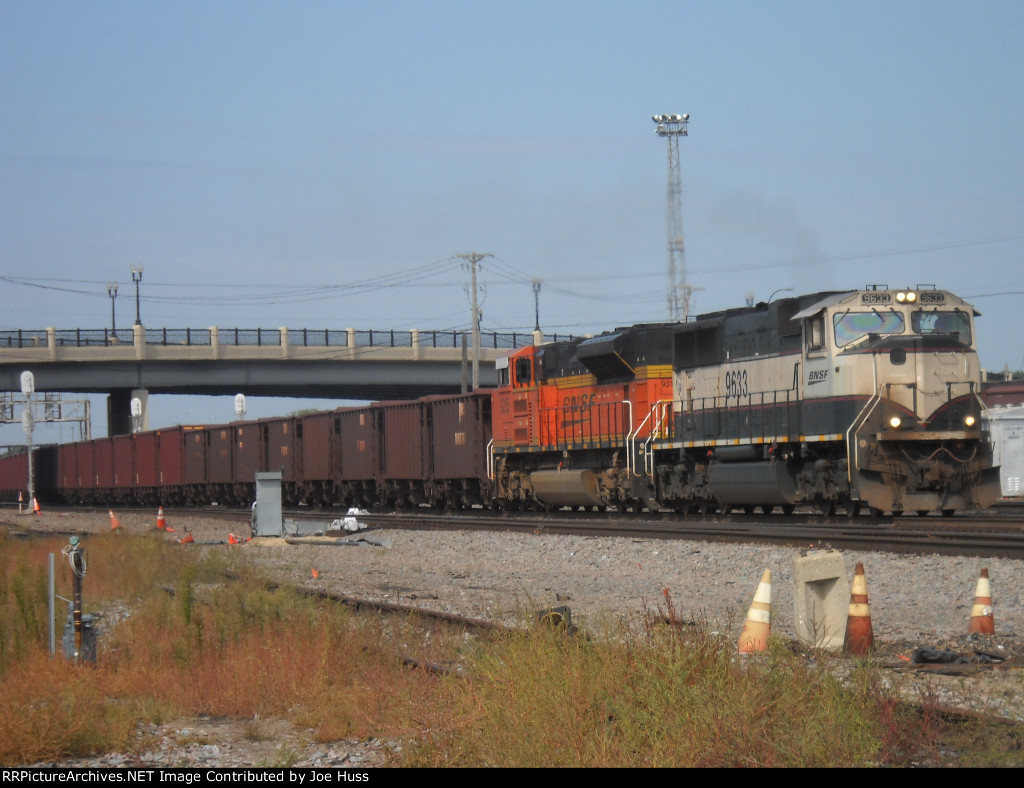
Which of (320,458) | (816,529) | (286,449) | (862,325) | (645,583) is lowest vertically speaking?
(645,583)

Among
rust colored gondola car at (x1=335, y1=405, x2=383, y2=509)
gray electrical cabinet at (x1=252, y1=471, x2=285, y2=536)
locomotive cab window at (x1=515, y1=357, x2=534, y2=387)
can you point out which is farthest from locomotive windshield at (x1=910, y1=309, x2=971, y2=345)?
rust colored gondola car at (x1=335, y1=405, x2=383, y2=509)

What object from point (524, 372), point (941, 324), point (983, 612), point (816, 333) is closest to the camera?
point (983, 612)

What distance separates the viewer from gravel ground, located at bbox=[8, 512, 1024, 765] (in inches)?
319

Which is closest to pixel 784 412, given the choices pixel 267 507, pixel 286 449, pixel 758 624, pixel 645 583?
pixel 645 583

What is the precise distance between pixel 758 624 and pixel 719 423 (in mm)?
12612

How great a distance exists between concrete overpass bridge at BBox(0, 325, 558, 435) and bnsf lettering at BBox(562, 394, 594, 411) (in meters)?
25.7

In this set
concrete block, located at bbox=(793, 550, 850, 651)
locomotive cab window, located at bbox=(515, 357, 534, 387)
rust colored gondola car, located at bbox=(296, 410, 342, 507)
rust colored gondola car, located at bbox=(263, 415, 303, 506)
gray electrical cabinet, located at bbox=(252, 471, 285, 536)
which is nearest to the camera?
concrete block, located at bbox=(793, 550, 850, 651)

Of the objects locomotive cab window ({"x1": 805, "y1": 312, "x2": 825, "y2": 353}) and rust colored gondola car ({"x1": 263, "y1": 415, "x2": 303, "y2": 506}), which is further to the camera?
rust colored gondola car ({"x1": 263, "y1": 415, "x2": 303, "y2": 506})

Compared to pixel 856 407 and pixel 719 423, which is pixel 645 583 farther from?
pixel 719 423

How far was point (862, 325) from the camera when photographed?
17.7 meters

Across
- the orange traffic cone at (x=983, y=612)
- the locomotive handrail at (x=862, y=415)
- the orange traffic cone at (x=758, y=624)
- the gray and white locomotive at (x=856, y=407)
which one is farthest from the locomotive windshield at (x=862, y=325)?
the orange traffic cone at (x=758, y=624)

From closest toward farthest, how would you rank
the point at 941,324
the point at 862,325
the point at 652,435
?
the point at 862,325 < the point at 941,324 < the point at 652,435

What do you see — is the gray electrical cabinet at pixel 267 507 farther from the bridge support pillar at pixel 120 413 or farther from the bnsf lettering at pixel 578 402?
the bridge support pillar at pixel 120 413

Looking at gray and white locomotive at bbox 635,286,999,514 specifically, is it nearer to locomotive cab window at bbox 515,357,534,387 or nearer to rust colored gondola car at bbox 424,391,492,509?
locomotive cab window at bbox 515,357,534,387
